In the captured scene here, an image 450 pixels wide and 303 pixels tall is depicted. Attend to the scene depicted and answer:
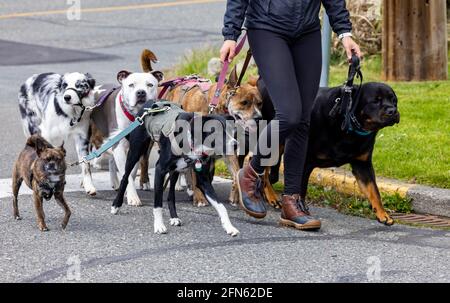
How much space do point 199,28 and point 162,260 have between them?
1153 cm

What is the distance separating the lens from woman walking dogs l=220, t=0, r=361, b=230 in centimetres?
704

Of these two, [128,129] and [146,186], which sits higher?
[128,129]

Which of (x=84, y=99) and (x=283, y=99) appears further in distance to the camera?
(x=84, y=99)

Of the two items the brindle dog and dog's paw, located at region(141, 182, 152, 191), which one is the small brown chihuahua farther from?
dog's paw, located at region(141, 182, 152, 191)

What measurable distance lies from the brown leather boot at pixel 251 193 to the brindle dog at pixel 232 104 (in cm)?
50

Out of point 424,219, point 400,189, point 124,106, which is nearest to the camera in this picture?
point 424,219

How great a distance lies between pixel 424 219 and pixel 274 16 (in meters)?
1.98

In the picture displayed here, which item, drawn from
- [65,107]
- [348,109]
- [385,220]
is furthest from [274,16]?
[65,107]

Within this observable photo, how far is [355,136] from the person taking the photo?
757 centimetres

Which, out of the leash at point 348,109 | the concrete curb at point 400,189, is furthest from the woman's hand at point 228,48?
the concrete curb at point 400,189

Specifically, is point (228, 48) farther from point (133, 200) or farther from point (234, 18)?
point (133, 200)

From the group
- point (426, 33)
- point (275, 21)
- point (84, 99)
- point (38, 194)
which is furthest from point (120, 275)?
point (426, 33)

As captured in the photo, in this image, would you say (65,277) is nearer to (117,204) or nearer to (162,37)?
(117,204)
